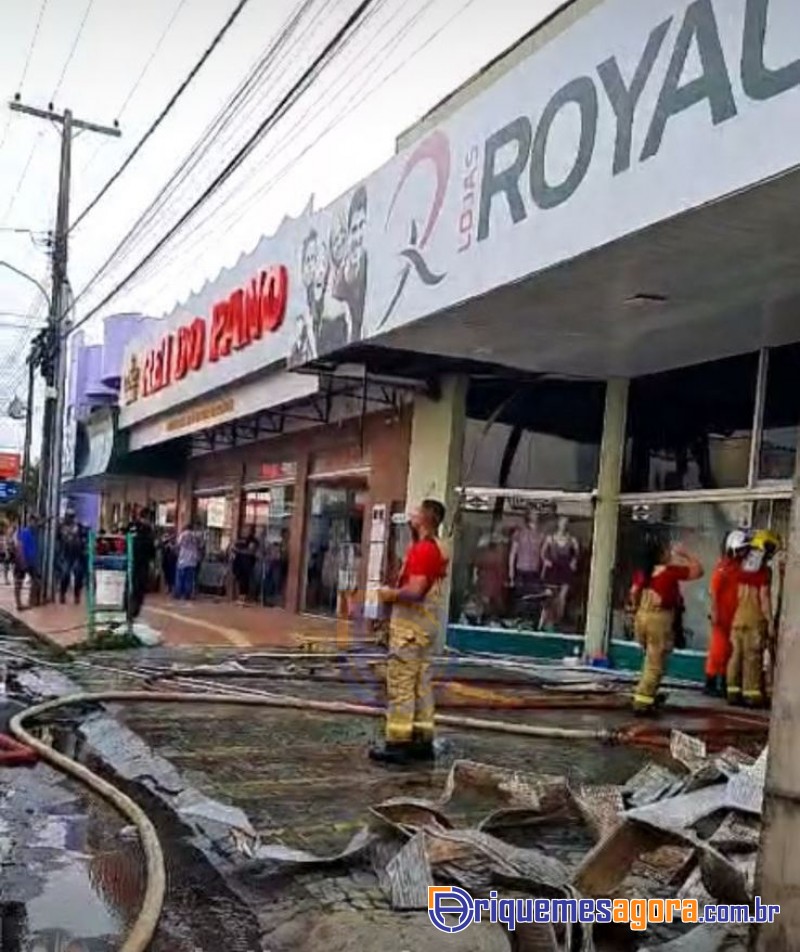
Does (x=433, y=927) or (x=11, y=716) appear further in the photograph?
(x=11, y=716)

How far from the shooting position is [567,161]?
8.96 m

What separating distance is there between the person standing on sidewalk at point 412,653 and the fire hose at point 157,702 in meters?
1.43

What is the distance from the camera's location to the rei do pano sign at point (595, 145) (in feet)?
23.2

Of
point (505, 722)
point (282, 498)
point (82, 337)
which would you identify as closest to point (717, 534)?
point (505, 722)

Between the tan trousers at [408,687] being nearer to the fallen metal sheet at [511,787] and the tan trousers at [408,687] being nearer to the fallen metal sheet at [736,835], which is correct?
the fallen metal sheet at [511,787]

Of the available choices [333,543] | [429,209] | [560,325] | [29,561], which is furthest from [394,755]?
[29,561]

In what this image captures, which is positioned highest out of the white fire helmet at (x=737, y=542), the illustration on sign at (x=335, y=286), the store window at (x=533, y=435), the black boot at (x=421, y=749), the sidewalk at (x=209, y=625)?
the illustration on sign at (x=335, y=286)

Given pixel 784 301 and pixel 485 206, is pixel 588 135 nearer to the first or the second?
pixel 485 206

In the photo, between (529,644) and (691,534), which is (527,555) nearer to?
(529,644)

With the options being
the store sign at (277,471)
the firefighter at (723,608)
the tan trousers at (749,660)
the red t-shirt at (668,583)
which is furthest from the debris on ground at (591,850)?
the store sign at (277,471)

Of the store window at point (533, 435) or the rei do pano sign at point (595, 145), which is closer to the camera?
the rei do pano sign at point (595, 145)

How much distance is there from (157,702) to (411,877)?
224 inches

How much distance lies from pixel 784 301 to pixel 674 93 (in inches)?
127

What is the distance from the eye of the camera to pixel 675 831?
14.8 ft
